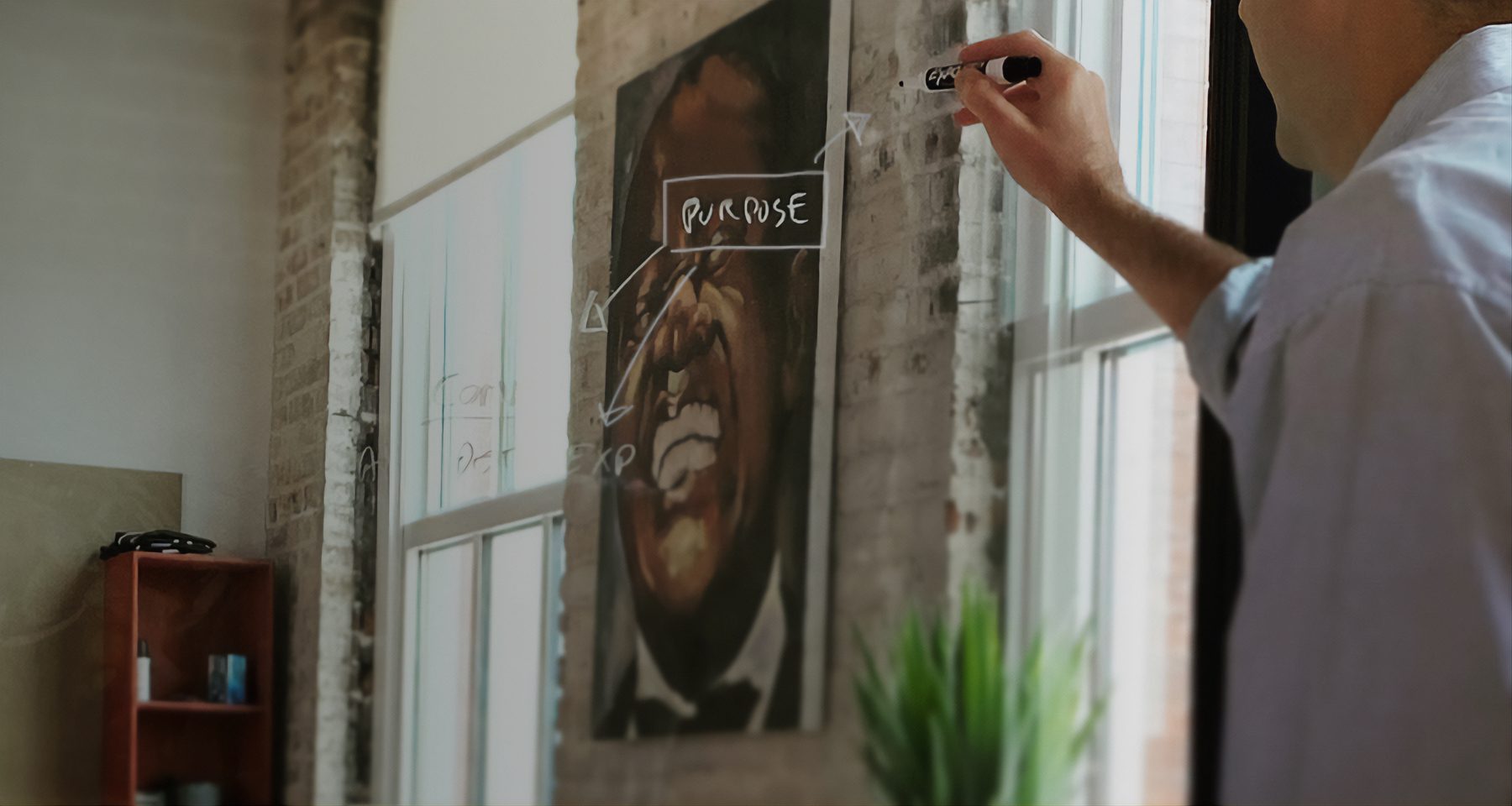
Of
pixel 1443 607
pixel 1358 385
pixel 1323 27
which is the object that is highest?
pixel 1323 27

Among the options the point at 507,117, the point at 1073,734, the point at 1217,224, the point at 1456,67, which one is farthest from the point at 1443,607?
the point at 507,117

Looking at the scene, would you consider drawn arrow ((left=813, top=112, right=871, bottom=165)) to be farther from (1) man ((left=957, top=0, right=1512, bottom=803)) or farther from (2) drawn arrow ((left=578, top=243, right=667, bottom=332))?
(1) man ((left=957, top=0, right=1512, bottom=803))

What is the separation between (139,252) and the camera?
1607mm

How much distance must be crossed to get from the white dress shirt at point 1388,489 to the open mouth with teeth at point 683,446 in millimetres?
820

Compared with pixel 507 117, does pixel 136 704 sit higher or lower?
lower

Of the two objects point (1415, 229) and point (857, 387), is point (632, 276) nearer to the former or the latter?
point (857, 387)

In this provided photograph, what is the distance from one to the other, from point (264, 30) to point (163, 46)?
11cm

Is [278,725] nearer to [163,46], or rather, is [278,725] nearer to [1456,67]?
[163,46]

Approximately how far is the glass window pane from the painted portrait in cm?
7

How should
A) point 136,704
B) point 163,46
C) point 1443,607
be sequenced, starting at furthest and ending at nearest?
point 163,46
point 136,704
point 1443,607

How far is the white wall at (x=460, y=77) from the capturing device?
1.79 m

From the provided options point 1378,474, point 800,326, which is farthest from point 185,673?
point 1378,474

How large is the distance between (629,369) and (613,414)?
0.19 feet

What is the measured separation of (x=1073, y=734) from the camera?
1722 millimetres
